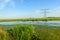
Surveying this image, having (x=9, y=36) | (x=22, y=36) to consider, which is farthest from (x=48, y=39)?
(x=9, y=36)

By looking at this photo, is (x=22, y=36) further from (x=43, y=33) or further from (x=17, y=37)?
(x=43, y=33)

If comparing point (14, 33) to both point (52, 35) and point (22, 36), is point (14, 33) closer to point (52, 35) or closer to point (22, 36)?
point (22, 36)

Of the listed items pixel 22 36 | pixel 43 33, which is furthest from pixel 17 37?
pixel 43 33

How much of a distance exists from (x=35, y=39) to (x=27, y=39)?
52 centimetres

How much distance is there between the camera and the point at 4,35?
14.8m

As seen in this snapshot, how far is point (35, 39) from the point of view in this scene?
46.6 feet

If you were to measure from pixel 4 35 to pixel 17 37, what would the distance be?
3.53 ft

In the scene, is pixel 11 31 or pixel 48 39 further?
pixel 11 31

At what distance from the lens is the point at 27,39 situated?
14.0 metres

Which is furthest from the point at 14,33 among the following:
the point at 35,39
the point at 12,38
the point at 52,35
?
the point at 52,35

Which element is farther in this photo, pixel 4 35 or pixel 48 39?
pixel 4 35

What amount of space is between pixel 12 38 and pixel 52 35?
246 centimetres

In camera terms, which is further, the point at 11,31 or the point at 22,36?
the point at 11,31

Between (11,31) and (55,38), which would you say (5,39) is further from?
(55,38)
